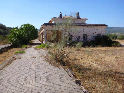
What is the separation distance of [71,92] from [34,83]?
1.67 meters

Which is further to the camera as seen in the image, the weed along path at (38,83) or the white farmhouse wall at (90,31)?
the white farmhouse wall at (90,31)

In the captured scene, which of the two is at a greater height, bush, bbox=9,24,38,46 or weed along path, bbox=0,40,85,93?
bush, bbox=9,24,38,46

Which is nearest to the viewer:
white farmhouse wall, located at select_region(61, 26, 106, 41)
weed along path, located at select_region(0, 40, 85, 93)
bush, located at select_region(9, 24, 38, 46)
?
weed along path, located at select_region(0, 40, 85, 93)

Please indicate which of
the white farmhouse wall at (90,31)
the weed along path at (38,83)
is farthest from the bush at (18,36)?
the weed along path at (38,83)

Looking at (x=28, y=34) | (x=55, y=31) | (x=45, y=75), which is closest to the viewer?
(x=45, y=75)

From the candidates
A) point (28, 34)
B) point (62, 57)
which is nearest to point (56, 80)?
point (62, 57)

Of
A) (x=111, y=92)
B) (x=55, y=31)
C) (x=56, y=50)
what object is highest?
(x=55, y=31)

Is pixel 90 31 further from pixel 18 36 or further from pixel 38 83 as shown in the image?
pixel 38 83

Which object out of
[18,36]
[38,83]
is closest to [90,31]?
[18,36]

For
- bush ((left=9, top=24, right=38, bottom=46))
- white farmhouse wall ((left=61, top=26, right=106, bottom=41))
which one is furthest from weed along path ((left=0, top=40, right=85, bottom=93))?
white farmhouse wall ((left=61, top=26, right=106, bottom=41))

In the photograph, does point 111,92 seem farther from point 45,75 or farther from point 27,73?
point 27,73

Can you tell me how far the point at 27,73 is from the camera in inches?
355

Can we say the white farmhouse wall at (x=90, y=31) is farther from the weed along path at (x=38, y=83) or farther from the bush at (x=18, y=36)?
the weed along path at (x=38, y=83)

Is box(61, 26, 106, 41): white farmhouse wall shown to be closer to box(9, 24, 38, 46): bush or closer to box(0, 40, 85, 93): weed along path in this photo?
box(9, 24, 38, 46): bush
